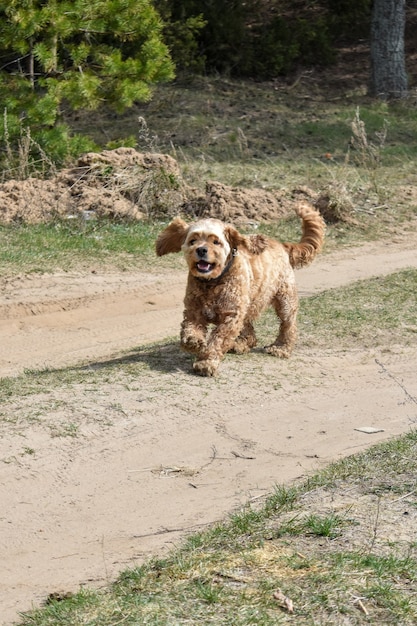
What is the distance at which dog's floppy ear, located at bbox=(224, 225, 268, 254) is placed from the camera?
8695 millimetres

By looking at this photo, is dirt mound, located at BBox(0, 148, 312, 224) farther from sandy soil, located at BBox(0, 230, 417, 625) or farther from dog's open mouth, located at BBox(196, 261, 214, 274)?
dog's open mouth, located at BBox(196, 261, 214, 274)

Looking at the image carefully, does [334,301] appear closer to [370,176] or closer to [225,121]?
[370,176]

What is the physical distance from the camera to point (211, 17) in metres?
22.7

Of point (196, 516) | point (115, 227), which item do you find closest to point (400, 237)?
point (115, 227)

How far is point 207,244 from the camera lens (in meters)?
8.42

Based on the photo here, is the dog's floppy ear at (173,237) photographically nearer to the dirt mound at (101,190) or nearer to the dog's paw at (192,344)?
the dog's paw at (192,344)

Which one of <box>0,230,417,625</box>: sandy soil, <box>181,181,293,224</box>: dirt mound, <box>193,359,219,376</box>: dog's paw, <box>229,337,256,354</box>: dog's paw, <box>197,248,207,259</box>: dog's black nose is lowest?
<box>0,230,417,625</box>: sandy soil

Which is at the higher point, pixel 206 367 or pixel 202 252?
pixel 202 252

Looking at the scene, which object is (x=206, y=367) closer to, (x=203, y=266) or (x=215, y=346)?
(x=215, y=346)

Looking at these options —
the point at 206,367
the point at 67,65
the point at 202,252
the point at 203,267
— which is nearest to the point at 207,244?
A: the point at 202,252

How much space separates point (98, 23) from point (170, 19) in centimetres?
624

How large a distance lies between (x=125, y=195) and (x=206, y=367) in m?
7.21

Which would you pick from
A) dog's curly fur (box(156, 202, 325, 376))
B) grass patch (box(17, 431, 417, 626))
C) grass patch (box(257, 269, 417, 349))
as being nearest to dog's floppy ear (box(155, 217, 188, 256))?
dog's curly fur (box(156, 202, 325, 376))

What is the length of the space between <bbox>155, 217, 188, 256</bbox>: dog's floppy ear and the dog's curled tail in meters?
1.38
